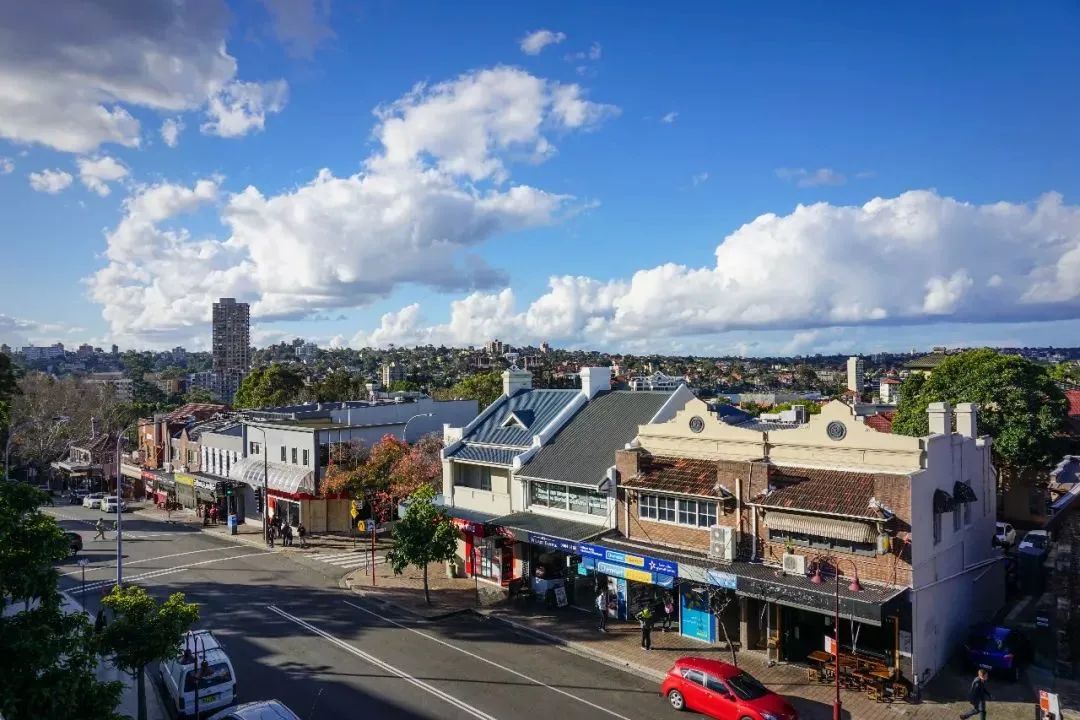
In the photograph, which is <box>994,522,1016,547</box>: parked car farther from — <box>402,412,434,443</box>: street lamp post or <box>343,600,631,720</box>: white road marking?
<box>402,412,434,443</box>: street lamp post

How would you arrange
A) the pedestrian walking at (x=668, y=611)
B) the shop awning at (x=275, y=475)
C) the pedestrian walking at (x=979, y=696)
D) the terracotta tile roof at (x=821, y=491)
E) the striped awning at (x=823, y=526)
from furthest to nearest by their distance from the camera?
the shop awning at (x=275, y=475)
the pedestrian walking at (x=668, y=611)
the terracotta tile roof at (x=821, y=491)
the striped awning at (x=823, y=526)
the pedestrian walking at (x=979, y=696)

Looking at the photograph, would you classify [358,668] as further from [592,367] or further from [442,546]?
[592,367]

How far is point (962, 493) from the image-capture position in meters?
21.6

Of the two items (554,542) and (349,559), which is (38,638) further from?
(349,559)

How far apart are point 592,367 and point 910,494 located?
56.0 ft

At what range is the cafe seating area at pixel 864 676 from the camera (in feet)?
63.0

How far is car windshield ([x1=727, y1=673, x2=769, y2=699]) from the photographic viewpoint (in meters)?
17.7

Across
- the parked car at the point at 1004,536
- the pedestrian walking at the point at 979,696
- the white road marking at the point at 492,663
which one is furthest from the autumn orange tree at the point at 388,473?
the parked car at the point at 1004,536

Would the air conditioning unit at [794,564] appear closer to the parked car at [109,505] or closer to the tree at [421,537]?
the tree at [421,537]

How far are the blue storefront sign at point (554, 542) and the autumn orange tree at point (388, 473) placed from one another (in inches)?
466

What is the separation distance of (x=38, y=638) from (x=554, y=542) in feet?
59.0

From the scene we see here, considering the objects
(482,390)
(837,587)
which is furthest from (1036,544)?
(482,390)

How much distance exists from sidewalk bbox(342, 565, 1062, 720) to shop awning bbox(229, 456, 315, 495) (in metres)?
11.7

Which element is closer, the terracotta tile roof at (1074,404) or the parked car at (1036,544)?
the parked car at (1036,544)
